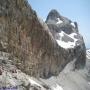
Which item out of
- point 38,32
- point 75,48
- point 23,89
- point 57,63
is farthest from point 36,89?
point 75,48

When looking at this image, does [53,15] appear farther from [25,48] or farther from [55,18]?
[25,48]

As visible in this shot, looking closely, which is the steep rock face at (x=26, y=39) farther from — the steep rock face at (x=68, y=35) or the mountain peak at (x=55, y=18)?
the mountain peak at (x=55, y=18)

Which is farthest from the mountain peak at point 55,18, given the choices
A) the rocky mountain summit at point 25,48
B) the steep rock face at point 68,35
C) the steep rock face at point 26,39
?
the steep rock face at point 26,39

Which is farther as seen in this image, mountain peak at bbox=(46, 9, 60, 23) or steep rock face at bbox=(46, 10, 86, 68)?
mountain peak at bbox=(46, 9, 60, 23)

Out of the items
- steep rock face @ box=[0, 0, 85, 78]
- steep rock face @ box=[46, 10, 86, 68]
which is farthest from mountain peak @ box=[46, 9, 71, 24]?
steep rock face @ box=[0, 0, 85, 78]

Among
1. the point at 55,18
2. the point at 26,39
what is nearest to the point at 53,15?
the point at 55,18

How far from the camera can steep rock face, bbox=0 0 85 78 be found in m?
35.2

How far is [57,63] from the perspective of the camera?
64875 mm

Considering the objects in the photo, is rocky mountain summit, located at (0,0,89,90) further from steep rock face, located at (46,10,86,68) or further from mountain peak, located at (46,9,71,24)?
mountain peak, located at (46,9,71,24)

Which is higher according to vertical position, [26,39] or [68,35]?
[26,39]

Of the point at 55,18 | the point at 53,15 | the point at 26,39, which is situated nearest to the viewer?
the point at 26,39

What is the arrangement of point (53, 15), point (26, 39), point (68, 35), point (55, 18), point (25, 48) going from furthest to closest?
point (53, 15) → point (55, 18) → point (68, 35) → point (26, 39) → point (25, 48)

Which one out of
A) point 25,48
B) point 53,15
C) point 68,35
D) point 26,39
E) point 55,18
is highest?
point 53,15

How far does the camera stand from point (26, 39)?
42.2m
